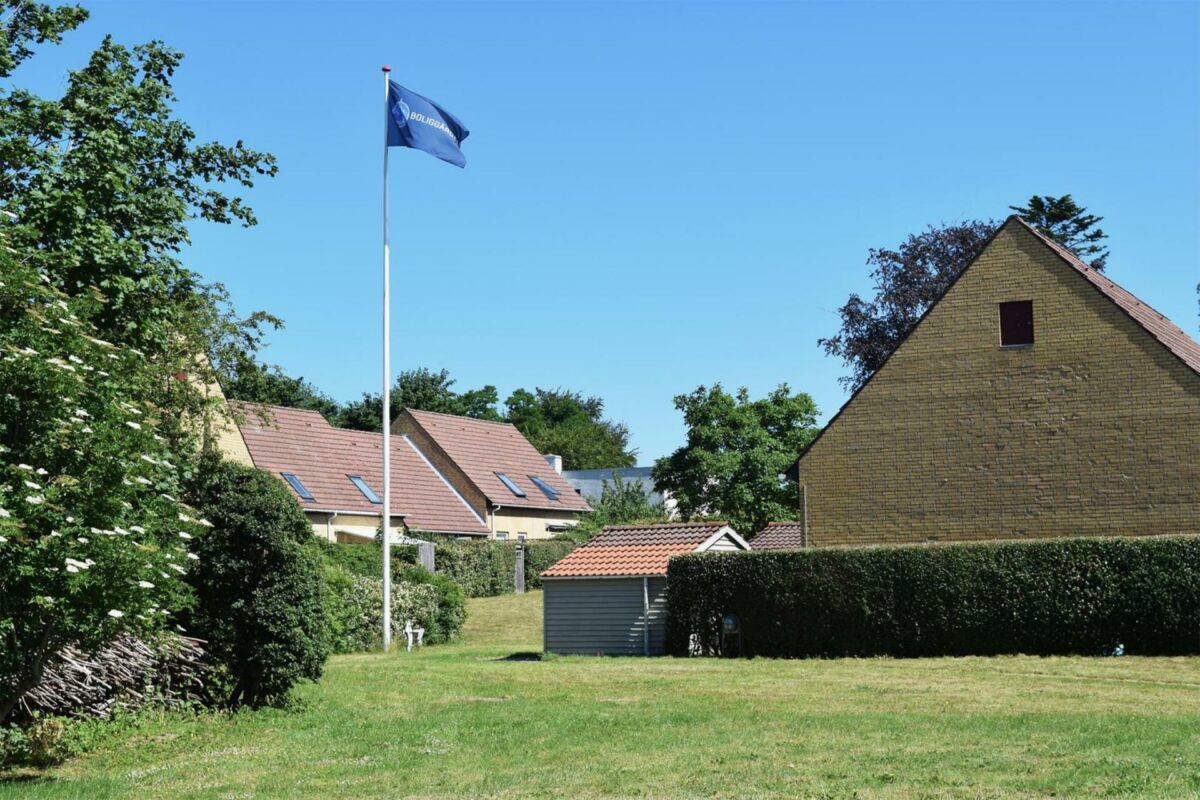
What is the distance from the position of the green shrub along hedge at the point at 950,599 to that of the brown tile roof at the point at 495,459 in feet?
90.6

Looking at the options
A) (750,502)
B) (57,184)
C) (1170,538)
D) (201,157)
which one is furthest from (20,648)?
(750,502)

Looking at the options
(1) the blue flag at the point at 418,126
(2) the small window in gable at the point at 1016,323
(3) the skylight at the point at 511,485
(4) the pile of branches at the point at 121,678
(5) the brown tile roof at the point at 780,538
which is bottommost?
(4) the pile of branches at the point at 121,678

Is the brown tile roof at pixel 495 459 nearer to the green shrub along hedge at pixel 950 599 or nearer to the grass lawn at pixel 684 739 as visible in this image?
the green shrub along hedge at pixel 950 599

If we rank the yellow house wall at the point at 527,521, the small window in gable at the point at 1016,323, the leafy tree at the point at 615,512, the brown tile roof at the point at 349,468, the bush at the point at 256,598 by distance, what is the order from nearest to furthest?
the bush at the point at 256,598
the small window in gable at the point at 1016,323
the brown tile roof at the point at 349,468
the leafy tree at the point at 615,512
the yellow house wall at the point at 527,521

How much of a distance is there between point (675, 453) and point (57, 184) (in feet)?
130

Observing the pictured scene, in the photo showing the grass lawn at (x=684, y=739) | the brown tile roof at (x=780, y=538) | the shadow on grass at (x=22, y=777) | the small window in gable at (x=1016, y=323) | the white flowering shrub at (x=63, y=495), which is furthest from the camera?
the brown tile roof at (x=780, y=538)

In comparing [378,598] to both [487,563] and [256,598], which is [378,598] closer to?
[256,598]

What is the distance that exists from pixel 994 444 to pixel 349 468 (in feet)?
87.9

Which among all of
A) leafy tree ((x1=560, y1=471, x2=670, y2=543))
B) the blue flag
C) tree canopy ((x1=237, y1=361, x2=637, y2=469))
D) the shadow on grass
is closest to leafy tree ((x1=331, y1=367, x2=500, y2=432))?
tree canopy ((x1=237, y1=361, x2=637, y2=469))

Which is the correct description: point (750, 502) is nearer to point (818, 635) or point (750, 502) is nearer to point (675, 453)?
point (675, 453)

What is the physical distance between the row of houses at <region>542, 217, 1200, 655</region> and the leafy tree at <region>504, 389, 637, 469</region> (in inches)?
2963

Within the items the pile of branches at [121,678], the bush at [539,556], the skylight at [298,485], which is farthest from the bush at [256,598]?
the bush at [539,556]

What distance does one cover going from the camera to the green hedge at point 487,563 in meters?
48.1

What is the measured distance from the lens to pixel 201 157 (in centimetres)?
2372
